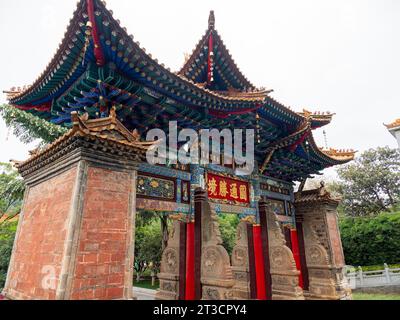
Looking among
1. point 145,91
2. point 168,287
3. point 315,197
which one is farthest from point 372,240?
point 145,91

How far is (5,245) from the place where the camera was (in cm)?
1188

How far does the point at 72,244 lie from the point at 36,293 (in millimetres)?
1191

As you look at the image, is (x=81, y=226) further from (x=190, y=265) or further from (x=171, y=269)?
(x=171, y=269)

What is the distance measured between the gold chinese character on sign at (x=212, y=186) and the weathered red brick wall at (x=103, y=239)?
10.9 feet

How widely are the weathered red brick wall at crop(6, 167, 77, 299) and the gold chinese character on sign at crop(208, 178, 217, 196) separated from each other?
159 inches

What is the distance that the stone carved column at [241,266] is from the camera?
9164mm

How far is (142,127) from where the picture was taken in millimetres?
6258

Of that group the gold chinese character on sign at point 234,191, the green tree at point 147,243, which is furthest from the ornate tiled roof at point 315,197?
the green tree at point 147,243

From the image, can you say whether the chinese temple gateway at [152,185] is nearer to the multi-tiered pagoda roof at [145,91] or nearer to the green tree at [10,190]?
the multi-tiered pagoda roof at [145,91]

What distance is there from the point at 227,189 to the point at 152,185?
2766 mm

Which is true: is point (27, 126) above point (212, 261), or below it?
above

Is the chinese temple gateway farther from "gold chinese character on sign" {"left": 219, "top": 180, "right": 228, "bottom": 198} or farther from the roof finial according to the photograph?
the roof finial
